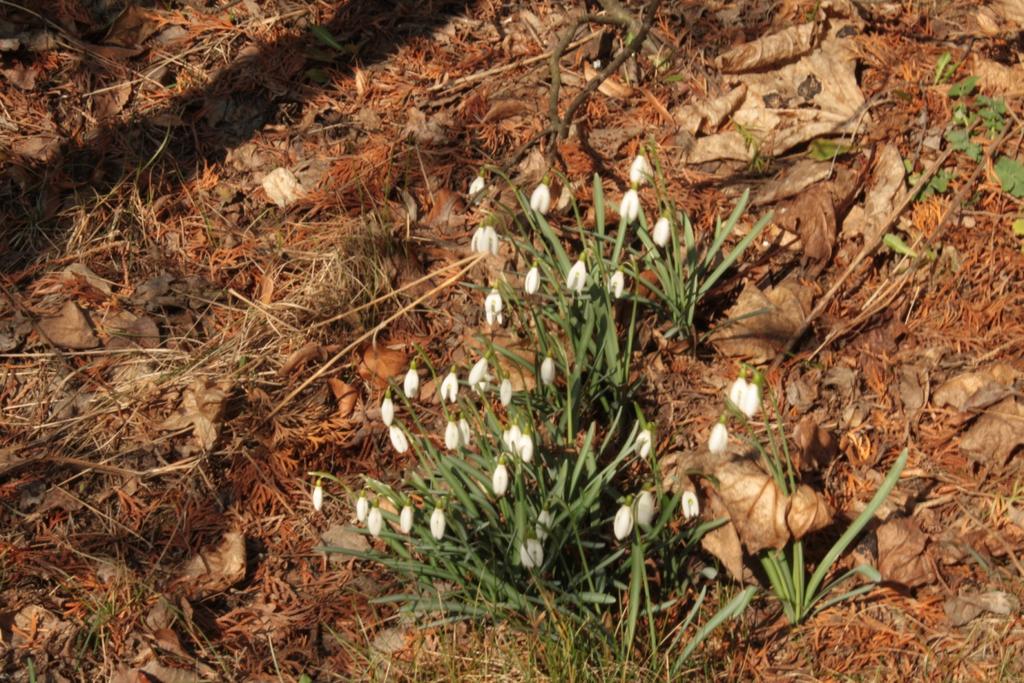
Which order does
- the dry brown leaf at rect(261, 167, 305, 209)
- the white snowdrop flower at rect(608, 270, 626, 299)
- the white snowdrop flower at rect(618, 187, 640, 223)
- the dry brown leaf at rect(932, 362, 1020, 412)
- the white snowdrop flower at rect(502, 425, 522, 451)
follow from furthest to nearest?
the dry brown leaf at rect(261, 167, 305, 209)
the dry brown leaf at rect(932, 362, 1020, 412)
the white snowdrop flower at rect(608, 270, 626, 299)
the white snowdrop flower at rect(618, 187, 640, 223)
the white snowdrop flower at rect(502, 425, 522, 451)

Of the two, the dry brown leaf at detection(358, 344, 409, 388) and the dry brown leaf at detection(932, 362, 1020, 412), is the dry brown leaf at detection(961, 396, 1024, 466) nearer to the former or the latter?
the dry brown leaf at detection(932, 362, 1020, 412)

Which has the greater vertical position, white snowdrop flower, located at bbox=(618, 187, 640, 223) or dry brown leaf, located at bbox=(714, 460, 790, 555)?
white snowdrop flower, located at bbox=(618, 187, 640, 223)

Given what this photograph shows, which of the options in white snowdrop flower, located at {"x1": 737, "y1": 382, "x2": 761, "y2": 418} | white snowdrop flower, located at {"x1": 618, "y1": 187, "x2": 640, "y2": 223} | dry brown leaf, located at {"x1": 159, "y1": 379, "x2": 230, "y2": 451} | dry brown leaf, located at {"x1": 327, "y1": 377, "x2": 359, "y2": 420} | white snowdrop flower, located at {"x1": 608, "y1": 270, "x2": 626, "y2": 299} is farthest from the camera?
dry brown leaf, located at {"x1": 327, "y1": 377, "x2": 359, "y2": 420}

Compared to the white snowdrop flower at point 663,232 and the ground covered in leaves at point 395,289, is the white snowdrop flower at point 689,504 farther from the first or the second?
the white snowdrop flower at point 663,232

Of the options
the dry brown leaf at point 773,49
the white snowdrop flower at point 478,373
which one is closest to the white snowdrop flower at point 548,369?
the white snowdrop flower at point 478,373

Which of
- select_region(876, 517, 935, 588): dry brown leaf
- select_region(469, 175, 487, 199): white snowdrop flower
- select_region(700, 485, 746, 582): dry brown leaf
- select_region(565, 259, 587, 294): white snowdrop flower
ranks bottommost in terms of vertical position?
select_region(876, 517, 935, 588): dry brown leaf

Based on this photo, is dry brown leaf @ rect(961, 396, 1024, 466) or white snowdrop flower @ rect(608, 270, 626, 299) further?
dry brown leaf @ rect(961, 396, 1024, 466)

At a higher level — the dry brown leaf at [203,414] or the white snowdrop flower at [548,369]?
the white snowdrop flower at [548,369]

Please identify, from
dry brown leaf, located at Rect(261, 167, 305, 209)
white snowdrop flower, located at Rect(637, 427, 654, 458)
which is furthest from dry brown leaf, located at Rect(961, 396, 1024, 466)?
dry brown leaf, located at Rect(261, 167, 305, 209)
